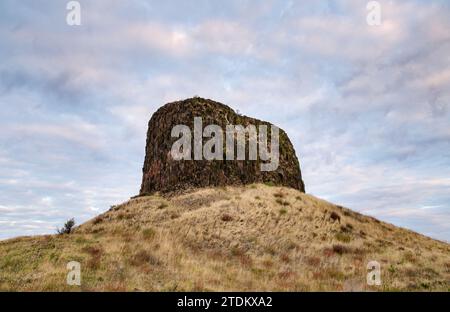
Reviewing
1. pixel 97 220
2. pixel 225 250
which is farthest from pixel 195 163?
pixel 225 250

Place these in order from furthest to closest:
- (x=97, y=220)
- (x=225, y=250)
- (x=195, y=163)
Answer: (x=195, y=163)
(x=97, y=220)
(x=225, y=250)

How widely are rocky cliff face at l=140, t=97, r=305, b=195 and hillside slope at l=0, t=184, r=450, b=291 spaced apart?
2507 millimetres

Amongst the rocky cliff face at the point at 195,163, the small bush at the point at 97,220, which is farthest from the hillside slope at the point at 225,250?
the rocky cliff face at the point at 195,163

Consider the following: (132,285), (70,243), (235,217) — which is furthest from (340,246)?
(70,243)

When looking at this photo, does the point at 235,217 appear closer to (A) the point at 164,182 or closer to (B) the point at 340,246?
(B) the point at 340,246

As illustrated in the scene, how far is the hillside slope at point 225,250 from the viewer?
20.7 meters

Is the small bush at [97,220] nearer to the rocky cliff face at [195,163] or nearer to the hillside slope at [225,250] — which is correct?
the hillside slope at [225,250]

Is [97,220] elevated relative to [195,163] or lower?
lower

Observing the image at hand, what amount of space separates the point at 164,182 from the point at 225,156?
291 inches

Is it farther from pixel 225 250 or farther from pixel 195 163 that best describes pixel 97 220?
pixel 225 250

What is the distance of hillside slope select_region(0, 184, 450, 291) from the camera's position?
20656mm

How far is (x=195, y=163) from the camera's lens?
4275 cm

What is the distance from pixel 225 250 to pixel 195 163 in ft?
52.2
